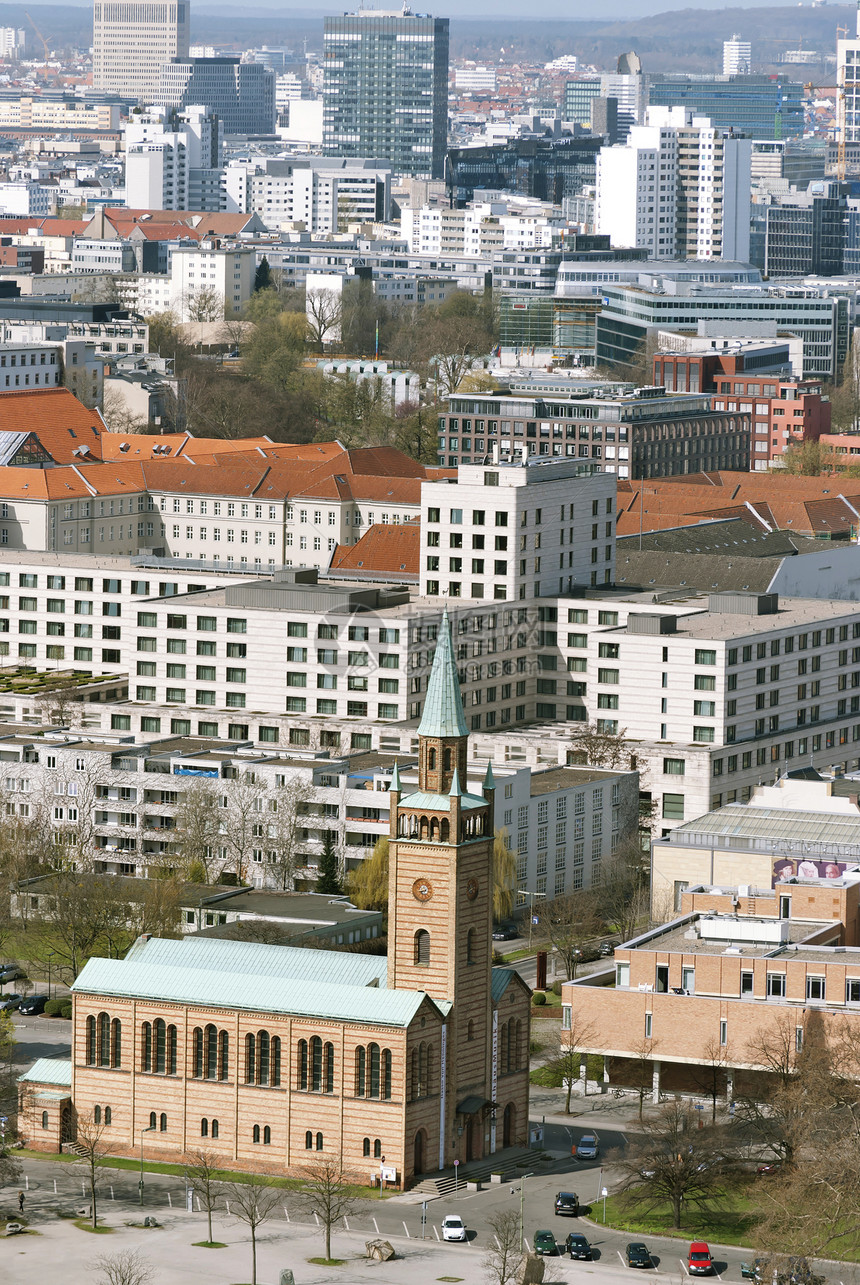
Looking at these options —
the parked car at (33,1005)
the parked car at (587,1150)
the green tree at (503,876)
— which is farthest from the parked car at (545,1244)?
the green tree at (503,876)

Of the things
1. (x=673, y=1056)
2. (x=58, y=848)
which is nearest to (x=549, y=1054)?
(x=673, y=1056)

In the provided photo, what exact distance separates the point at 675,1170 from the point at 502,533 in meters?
72.2

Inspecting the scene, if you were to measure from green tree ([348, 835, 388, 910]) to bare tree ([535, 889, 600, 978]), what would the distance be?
7.70 meters

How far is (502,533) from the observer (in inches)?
6481

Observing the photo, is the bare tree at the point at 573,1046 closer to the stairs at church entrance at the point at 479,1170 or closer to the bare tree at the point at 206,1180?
the stairs at church entrance at the point at 479,1170

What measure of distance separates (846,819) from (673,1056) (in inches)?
982

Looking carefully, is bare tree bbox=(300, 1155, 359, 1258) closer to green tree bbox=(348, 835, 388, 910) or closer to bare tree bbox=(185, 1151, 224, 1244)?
bare tree bbox=(185, 1151, 224, 1244)

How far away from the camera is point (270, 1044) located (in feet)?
327

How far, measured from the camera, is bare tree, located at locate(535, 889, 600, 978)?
422 ft

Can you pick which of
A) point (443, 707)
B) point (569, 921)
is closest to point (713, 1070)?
point (443, 707)

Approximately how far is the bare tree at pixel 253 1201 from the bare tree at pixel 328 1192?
108cm

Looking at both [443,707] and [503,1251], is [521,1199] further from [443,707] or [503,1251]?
[443,707]

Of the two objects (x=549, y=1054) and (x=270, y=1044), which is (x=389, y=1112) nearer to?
(x=270, y=1044)

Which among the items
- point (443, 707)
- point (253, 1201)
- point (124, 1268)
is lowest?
point (124, 1268)
